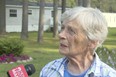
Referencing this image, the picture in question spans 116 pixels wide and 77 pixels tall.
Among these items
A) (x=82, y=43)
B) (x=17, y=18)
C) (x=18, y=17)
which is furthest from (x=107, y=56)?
(x=18, y=17)

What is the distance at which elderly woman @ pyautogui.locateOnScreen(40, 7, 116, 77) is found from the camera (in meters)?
2.86

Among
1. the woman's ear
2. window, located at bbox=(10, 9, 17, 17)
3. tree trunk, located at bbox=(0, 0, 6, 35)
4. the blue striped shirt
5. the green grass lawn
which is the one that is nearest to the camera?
the blue striped shirt

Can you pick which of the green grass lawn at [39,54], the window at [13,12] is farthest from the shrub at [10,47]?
the window at [13,12]

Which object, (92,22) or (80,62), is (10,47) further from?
(92,22)

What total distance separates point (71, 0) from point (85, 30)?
4433 centimetres

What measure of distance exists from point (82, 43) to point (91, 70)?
233 millimetres

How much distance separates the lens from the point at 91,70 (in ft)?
9.37

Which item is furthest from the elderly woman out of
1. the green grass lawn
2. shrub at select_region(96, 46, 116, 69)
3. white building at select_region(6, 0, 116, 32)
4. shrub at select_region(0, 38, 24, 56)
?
white building at select_region(6, 0, 116, 32)

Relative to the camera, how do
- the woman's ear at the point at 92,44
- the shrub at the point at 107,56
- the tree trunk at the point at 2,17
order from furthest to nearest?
the tree trunk at the point at 2,17 → the shrub at the point at 107,56 → the woman's ear at the point at 92,44

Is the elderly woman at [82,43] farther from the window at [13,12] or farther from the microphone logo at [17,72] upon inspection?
the window at [13,12]

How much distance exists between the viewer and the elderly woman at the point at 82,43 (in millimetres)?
2855

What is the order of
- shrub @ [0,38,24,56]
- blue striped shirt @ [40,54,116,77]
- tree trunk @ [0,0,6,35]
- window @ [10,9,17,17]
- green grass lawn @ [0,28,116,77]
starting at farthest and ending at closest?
1. window @ [10,9,17,17]
2. tree trunk @ [0,0,6,35]
3. shrub @ [0,38,24,56]
4. green grass lawn @ [0,28,116,77]
5. blue striped shirt @ [40,54,116,77]

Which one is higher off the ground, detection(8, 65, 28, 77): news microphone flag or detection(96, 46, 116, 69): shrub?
detection(8, 65, 28, 77): news microphone flag

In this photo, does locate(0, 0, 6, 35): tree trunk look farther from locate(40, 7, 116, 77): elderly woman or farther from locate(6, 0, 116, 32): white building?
locate(40, 7, 116, 77): elderly woman
